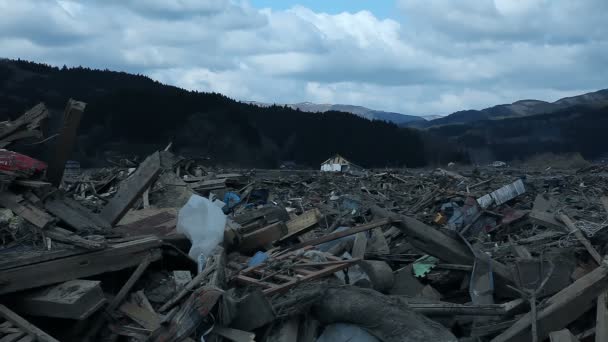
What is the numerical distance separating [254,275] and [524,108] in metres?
87.8

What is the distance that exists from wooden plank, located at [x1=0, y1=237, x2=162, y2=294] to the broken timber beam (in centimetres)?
293

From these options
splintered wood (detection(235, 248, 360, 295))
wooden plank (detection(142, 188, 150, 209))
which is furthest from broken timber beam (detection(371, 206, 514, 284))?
wooden plank (detection(142, 188, 150, 209))

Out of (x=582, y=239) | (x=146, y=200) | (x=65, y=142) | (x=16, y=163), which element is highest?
(x=65, y=142)

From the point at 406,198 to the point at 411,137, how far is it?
41270 millimetres

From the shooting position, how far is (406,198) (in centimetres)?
1531

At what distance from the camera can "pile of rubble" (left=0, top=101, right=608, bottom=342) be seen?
4629 millimetres

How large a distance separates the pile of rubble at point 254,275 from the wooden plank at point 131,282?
0.9 inches

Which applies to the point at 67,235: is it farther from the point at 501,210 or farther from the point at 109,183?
the point at 501,210

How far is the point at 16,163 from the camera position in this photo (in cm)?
558

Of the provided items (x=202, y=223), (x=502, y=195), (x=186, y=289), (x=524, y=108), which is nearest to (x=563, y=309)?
(x=186, y=289)

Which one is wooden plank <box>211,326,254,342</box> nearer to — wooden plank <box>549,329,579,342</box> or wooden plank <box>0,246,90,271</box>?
wooden plank <box>0,246,90,271</box>

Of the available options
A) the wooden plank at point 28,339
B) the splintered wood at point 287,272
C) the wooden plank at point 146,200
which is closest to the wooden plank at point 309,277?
the splintered wood at point 287,272

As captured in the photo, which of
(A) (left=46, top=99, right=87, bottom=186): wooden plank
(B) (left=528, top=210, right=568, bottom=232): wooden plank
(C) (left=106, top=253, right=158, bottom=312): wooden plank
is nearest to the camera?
(C) (left=106, top=253, right=158, bottom=312): wooden plank

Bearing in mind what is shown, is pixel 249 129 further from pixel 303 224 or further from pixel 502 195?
pixel 303 224
